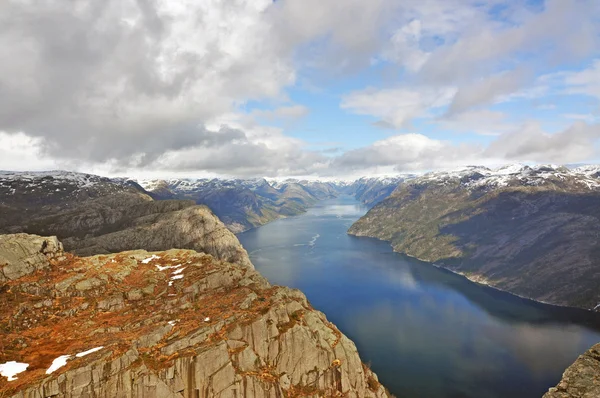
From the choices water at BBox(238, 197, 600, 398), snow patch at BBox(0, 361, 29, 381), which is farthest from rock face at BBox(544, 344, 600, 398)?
water at BBox(238, 197, 600, 398)

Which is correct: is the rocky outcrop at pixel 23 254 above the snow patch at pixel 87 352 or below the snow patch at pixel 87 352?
above

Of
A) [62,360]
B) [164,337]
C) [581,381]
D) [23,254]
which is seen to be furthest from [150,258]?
[581,381]

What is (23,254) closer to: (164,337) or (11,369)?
(11,369)

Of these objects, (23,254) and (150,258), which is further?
(150,258)

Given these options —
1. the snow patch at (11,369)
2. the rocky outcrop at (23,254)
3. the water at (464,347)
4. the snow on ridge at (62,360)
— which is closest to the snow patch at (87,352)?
the snow on ridge at (62,360)

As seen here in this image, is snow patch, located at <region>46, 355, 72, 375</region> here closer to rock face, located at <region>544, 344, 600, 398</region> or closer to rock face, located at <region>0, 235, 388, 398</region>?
rock face, located at <region>0, 235, 388, 398</region>

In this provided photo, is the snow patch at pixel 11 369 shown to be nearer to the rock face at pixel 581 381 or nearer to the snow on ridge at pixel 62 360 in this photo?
the snow on ridge at pixel 62 360
